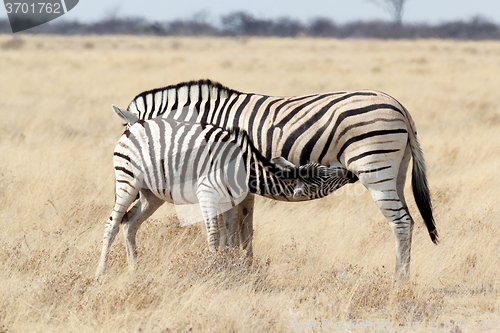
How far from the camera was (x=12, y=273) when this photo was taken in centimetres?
447

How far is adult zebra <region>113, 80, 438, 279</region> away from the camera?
4.49 m

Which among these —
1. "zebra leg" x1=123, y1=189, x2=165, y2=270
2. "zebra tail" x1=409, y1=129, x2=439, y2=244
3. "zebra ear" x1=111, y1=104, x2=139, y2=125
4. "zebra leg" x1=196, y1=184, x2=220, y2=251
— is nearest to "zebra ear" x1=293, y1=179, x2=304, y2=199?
"zebra leg" x1=196, y1=184, x2=220, y2=251

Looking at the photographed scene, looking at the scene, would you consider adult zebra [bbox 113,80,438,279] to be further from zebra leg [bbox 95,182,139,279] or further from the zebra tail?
zebra leg [bbox 95,182,139,279]

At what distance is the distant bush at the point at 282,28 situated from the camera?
4297 centimetres

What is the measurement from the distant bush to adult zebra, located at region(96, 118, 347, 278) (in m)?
39.0

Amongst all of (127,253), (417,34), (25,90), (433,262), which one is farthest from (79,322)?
(417,34)

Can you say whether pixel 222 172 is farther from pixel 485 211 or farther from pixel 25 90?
pixel 25 90

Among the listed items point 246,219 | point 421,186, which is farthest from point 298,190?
point 421,186

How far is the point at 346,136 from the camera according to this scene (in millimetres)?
4539

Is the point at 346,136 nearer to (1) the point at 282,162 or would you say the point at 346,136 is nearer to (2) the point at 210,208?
(1) the point at 282,162

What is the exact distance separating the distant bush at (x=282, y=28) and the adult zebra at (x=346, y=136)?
38347 millimetres

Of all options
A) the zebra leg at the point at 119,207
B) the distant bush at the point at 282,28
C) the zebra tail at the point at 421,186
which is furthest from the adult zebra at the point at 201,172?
the distant bush at the point at 282,28

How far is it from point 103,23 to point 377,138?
56631mm

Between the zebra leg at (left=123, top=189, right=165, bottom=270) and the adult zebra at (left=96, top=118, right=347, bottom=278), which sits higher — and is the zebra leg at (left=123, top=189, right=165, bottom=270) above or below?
below
